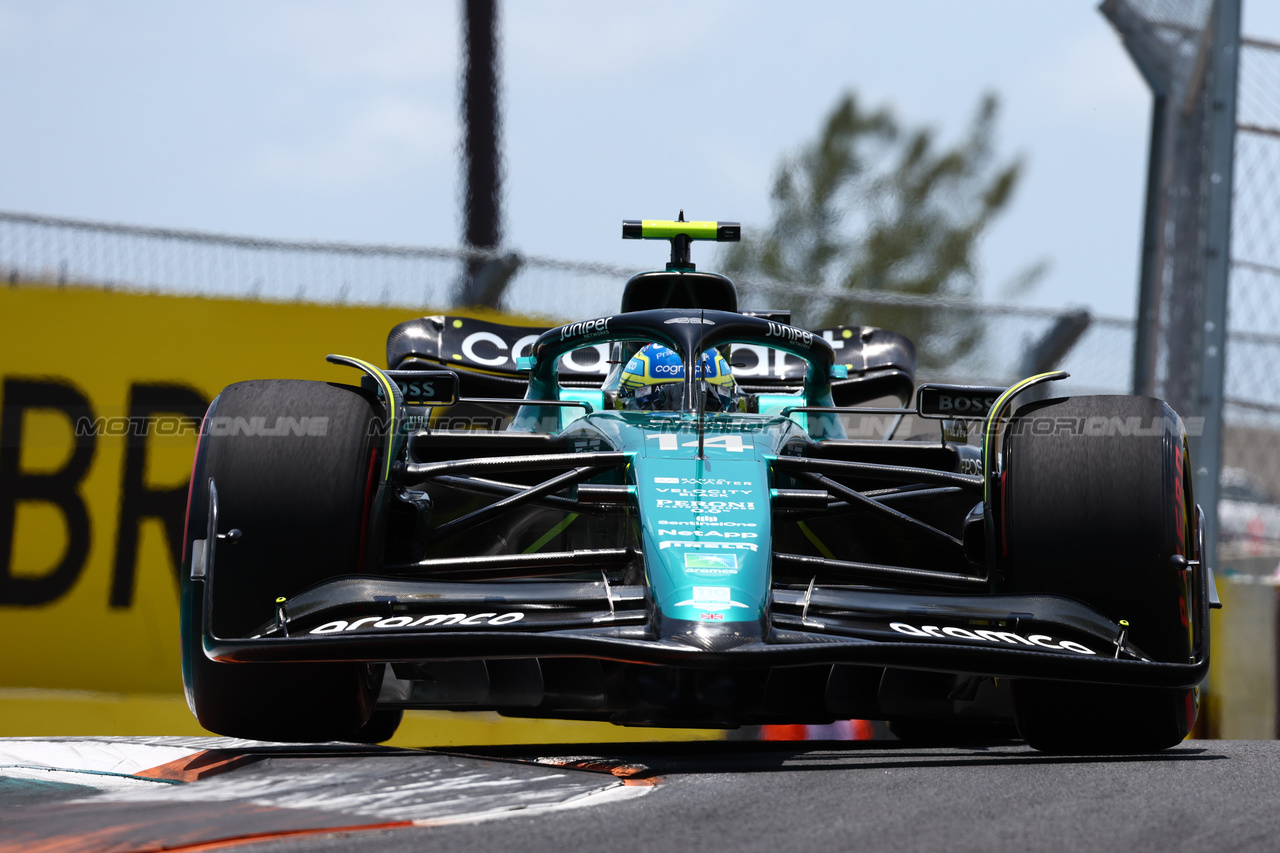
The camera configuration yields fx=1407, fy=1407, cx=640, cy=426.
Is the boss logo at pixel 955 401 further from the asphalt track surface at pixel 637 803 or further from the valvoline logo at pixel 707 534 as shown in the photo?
the asphalt track surface at pixel 637 803

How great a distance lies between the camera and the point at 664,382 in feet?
15.8

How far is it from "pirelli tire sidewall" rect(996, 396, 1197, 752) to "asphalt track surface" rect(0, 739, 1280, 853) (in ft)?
0.58

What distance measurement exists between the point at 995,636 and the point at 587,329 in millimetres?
1695

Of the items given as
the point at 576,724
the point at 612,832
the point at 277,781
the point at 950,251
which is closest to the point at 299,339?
the point at 576,724

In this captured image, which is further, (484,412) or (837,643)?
(484,412)

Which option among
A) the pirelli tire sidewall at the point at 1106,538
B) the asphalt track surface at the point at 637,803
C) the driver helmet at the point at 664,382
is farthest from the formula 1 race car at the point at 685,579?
the driver helmet at the point at 664,382

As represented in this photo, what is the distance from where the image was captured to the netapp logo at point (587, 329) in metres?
4.37

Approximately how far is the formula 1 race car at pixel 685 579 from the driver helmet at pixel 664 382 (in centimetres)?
44

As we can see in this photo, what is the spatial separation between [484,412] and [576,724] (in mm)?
1693

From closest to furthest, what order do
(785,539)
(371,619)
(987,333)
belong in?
(371,619), (785,539), (987,333)

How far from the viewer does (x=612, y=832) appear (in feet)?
7.70

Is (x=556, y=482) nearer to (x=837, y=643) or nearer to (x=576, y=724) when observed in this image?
(x=837, y=643)

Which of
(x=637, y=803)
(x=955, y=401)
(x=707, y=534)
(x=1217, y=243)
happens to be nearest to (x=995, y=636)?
(x=707, y=534)

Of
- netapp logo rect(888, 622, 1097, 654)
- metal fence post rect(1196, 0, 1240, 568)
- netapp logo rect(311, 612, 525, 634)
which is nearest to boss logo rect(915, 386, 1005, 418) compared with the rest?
netapp logo rect(888, 622, 1097, 654)
